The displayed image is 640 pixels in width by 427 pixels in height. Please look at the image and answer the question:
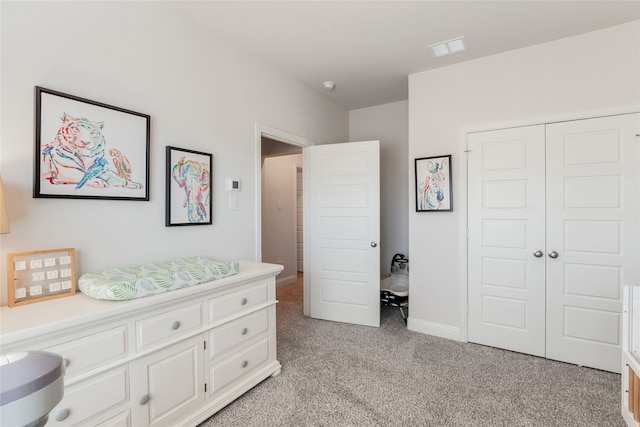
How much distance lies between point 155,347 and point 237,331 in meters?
0.55

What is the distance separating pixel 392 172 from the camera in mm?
4172

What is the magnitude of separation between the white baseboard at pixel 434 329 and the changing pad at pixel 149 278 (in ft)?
6.73

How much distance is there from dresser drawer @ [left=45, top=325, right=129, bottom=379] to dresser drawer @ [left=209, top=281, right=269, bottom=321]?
502mm

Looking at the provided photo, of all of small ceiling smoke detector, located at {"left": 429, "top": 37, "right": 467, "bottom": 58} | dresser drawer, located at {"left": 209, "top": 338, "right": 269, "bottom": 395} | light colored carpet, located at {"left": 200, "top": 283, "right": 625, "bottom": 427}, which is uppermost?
small ceiling smoke detector, located at {"left": 429, "top": 37, "right": 467, "bottom": 58}

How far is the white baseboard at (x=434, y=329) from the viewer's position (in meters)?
2.98

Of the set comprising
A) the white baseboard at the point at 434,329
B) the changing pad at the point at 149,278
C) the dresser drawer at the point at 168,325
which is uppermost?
the changing pad at the point at 149,278

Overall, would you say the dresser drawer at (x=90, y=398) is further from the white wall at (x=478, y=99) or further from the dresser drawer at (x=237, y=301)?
the white wall at (x=478, y=99)

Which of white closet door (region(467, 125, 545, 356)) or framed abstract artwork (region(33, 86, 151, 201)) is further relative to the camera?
white closet door (region(467, 125, 545, 356))

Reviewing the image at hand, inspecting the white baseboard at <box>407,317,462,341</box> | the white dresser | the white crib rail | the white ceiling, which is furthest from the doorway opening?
the white crib rail

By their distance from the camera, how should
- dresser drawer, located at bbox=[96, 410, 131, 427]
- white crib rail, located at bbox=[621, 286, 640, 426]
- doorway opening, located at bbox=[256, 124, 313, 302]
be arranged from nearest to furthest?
white crib rail, located at bbox=[621, 286, 640, 426], dresser drawer, located at bbox=[96, 410, 131, 427], doorway opening, located at bbox=[256, 124, 313, 302]

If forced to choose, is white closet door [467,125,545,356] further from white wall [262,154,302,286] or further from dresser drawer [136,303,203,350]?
white wall [262,154,302,286]

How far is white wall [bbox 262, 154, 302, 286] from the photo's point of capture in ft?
16.7

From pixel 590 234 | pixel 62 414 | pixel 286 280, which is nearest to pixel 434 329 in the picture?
pixel 590 234

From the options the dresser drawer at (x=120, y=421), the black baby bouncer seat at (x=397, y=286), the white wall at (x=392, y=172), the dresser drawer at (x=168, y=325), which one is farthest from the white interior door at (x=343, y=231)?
the dresser drawer at (x=120, y=421)
